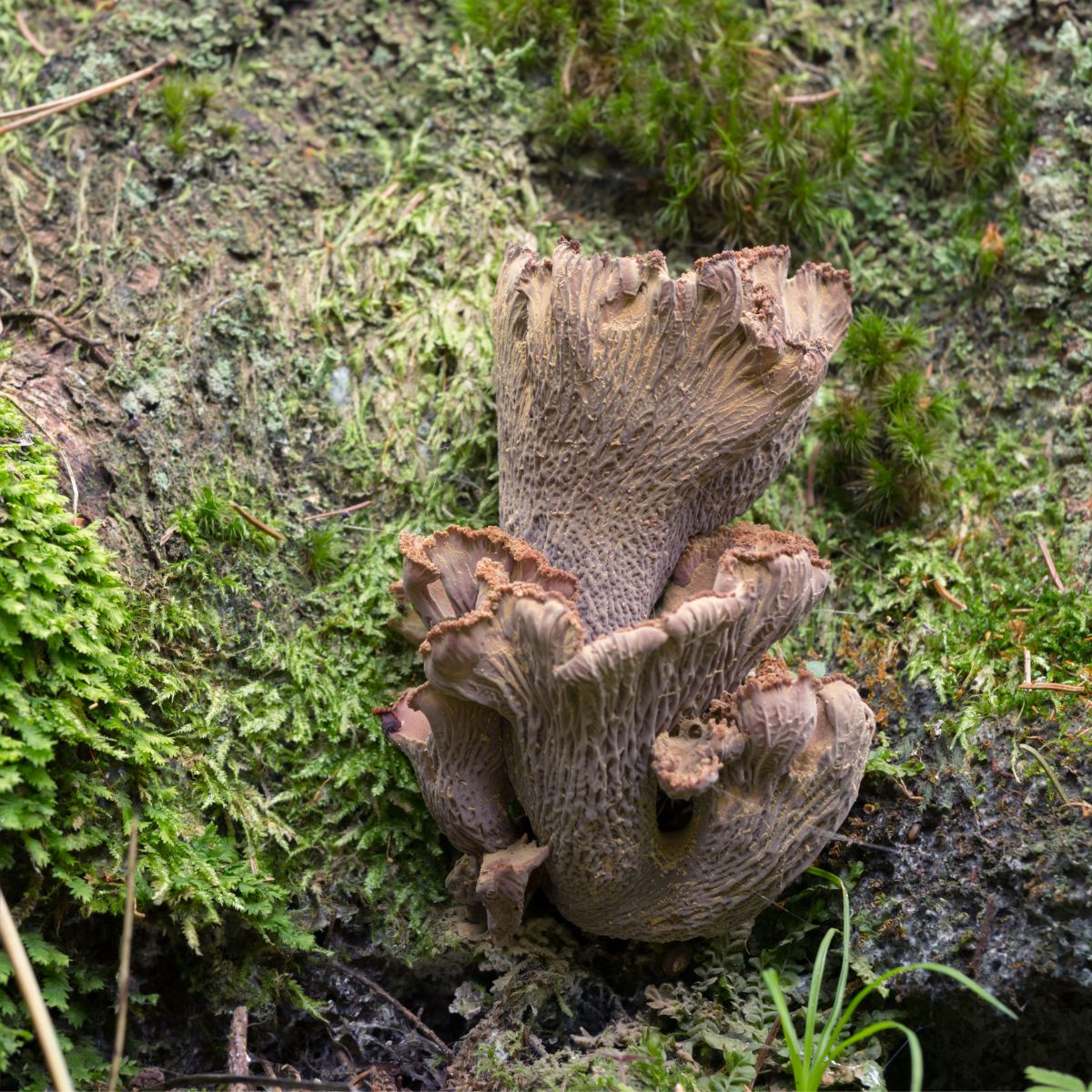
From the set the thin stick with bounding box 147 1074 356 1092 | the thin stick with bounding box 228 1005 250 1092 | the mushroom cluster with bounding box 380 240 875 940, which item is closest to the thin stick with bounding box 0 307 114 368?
the mushroom cluster with bounding box 380 240 875 940

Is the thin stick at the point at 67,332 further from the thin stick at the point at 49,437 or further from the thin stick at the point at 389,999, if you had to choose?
the thin stick at the point at 389,999

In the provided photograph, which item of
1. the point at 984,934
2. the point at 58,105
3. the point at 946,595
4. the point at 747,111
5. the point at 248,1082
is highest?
the point at 747,111

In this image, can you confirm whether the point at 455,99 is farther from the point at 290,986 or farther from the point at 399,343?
the point at 290,986

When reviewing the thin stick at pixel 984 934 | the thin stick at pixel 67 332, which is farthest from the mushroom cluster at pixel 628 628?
the thin stick at pixel 67 332

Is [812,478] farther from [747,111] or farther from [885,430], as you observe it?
[747,111]

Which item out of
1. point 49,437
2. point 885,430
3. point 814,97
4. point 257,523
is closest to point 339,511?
point 257,523

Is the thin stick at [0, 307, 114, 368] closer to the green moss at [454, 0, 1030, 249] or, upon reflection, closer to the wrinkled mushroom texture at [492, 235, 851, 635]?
the wrinkled mushroom texture at [492, 235, 851, 635]
